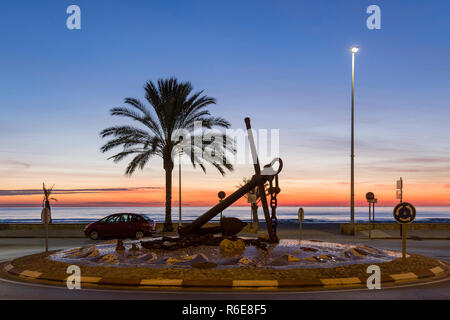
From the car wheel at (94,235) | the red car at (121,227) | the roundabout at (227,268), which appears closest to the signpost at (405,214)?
the roundabout at (227,268)

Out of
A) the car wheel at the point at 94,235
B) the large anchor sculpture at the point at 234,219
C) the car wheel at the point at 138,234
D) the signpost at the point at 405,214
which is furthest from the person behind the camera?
the car wheel at the point at 138,234

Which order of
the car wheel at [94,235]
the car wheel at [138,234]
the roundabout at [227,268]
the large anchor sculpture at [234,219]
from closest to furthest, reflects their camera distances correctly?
1. the roundabout at [227,268]
2. the large anchor sculpture at [234,219]
3. the car wheel at [94,235]
4. the car wheel at [138,234]

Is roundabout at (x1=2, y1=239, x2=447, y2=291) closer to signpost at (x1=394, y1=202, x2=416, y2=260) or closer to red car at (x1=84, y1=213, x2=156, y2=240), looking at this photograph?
signpost at (x1=394, y1=202, x2=416, y2=260)

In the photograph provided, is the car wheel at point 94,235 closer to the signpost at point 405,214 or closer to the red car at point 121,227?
the red car at point 121,227

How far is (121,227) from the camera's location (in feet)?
87.6

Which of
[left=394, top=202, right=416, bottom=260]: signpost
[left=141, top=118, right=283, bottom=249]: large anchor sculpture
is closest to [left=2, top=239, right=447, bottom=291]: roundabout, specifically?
[left=141, top=118, right=283, bottom=249]: large anchor sculpture

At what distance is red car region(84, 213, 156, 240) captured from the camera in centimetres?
2639

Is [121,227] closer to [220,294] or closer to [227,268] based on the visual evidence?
[227,268]

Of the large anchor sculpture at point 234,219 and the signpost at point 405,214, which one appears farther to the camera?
the large anchor sculpture at point 234,219

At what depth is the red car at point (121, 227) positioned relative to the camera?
26391 millimetres

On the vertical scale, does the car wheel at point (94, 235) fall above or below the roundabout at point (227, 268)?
below

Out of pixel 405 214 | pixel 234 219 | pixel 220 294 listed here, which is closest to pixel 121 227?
pixel 234 219
